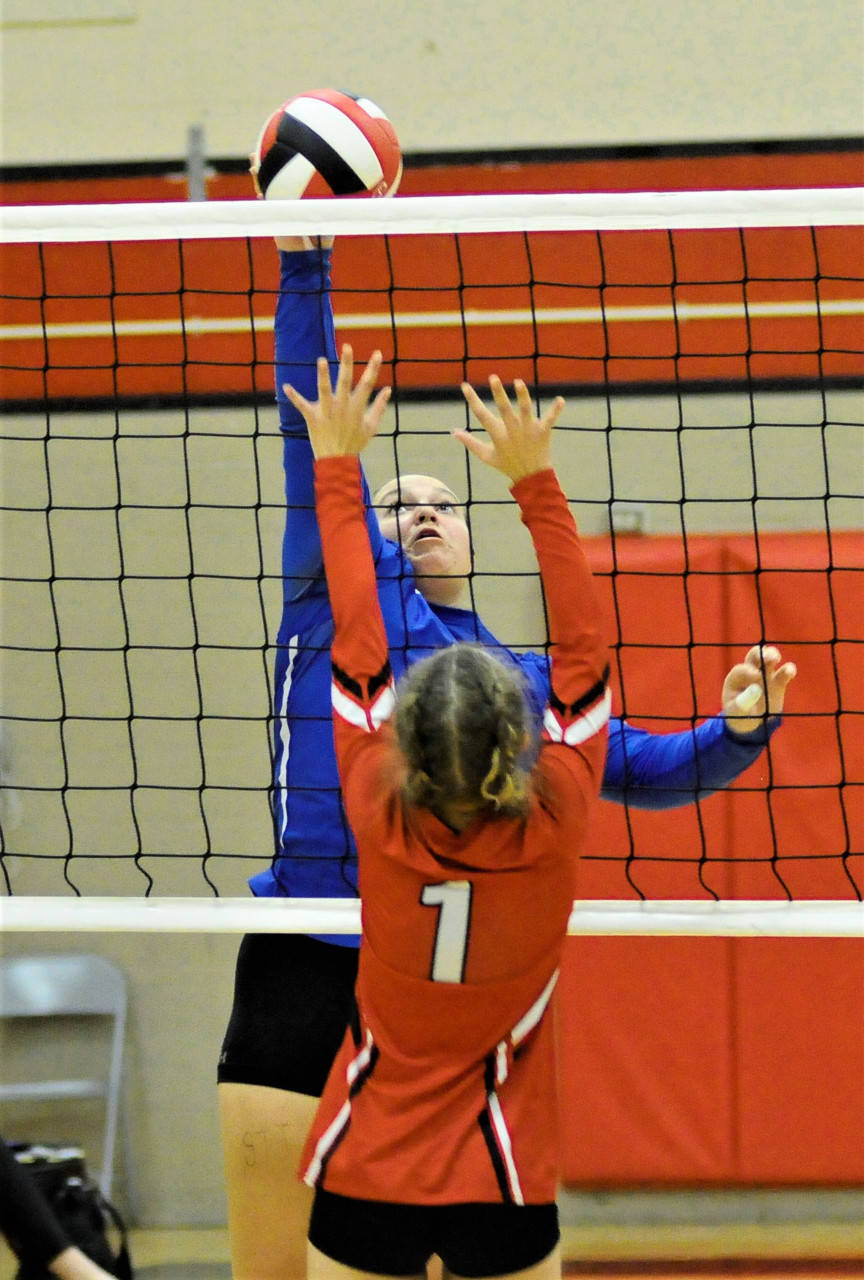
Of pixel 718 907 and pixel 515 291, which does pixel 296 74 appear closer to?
pixel 515 291

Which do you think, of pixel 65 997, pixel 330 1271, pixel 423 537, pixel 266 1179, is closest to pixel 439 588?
pixel 423 537

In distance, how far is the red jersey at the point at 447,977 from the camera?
1.53m

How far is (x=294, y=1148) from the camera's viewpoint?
6.13 feet

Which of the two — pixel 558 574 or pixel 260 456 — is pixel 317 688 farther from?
pixel 260 456

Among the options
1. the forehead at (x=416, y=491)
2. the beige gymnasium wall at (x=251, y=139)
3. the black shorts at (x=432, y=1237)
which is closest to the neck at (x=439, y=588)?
the forehead at (x=416, y=491)

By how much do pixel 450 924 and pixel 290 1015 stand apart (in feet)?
1.60

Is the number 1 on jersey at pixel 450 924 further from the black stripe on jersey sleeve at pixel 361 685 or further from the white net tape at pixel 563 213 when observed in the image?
the white net tape at pixel 563 213

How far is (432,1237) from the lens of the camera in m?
1.55

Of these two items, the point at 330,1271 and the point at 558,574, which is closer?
the point at 330,1271

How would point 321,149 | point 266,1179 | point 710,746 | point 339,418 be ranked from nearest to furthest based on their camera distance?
point 339,418, point 266,1179, point 710,746, point 321,149

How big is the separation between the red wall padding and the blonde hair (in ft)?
8.57

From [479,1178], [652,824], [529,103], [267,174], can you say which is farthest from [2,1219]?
[529,103]

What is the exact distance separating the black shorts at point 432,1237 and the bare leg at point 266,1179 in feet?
1.05

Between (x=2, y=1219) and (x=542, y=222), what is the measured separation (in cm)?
161
